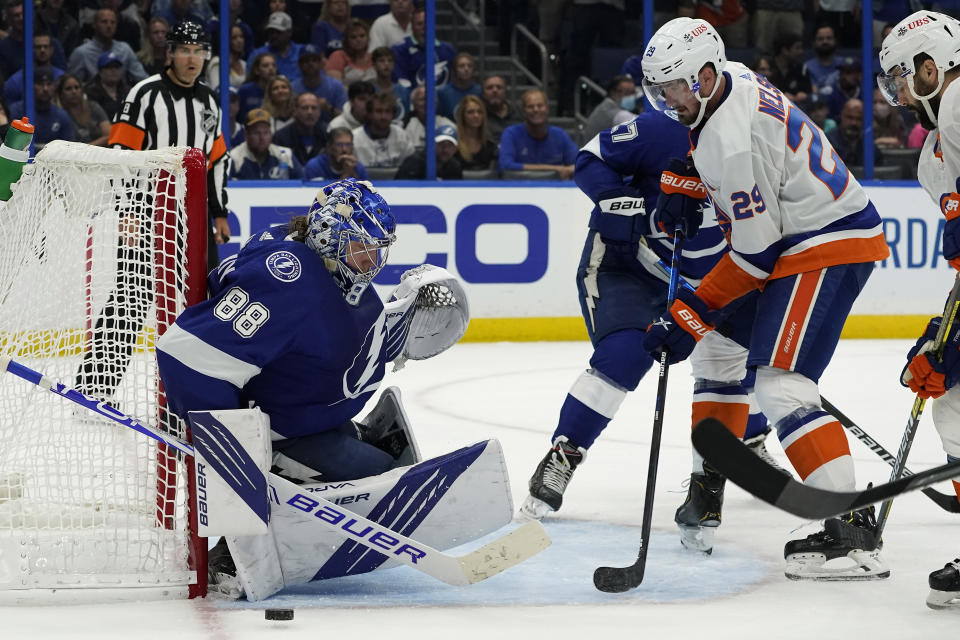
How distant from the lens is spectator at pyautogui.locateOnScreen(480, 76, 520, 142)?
682cm

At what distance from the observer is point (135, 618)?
7.48 feet

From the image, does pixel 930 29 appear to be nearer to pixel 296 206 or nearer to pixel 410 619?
pixel 410 619

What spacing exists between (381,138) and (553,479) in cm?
387

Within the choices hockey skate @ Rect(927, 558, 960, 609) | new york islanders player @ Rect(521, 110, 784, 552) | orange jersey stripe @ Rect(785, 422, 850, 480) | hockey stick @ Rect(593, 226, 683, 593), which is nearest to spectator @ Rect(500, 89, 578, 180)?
new york islanders player @ Rect(521, 110, 784, 552)

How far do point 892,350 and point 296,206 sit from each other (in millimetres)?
2900

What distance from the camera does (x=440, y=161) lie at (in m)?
6.56

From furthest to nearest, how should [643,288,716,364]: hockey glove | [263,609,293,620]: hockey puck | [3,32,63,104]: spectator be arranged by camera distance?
[3,32,63,104]: spectator, [643,288,716,364]: hockey glove, [263,609,293,620]: hockey puck

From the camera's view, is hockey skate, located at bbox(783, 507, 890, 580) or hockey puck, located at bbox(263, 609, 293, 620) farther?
hockey skate, located at bbox(783, 507, 890, 580)

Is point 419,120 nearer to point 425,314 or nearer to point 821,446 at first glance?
point 425,314

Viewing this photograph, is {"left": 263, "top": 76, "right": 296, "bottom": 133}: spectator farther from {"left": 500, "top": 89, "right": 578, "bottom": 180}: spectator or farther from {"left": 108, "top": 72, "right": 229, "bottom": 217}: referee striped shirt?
{"left": 108, "top": 72, "right": 229, "bottom": 217}: referee striped shirt

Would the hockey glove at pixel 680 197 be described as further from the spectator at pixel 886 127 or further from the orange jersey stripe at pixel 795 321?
the spectator at pixel 886 127

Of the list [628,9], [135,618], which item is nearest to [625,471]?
[135,618]

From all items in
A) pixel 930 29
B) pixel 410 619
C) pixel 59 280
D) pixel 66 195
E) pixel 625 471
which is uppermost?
pixel 930 29

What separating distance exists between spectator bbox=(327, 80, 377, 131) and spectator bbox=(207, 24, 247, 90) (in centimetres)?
51
